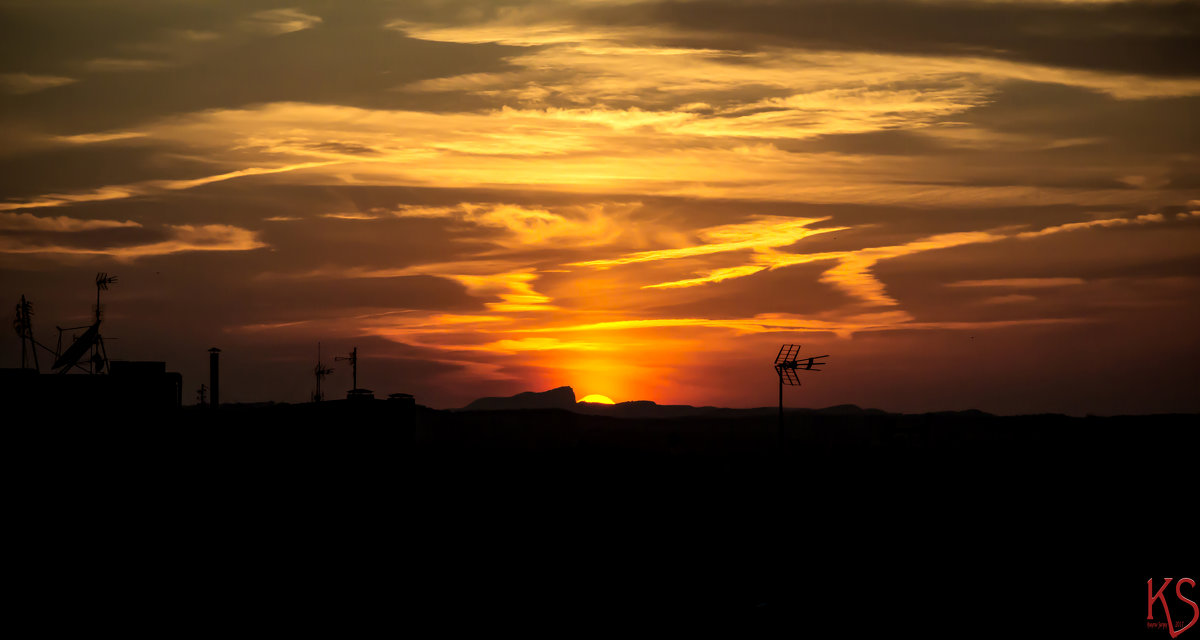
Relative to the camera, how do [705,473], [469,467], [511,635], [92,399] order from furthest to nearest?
[705,473]
[469,467]
[92,399]
[511,635]

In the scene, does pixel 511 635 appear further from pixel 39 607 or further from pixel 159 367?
pixel 159 367

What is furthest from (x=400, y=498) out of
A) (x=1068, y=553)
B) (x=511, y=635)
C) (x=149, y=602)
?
(x=1068, y=553)

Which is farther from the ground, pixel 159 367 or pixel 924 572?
pixel 159 367

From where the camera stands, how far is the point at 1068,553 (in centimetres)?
4609

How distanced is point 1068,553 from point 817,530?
11817 mm

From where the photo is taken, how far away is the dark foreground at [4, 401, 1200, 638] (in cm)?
3306

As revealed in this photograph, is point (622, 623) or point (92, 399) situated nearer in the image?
point (622, 623)

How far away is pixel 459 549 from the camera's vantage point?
143ft

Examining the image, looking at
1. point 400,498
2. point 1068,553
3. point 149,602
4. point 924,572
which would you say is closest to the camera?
point 149,602

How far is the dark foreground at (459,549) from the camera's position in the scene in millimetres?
33062
